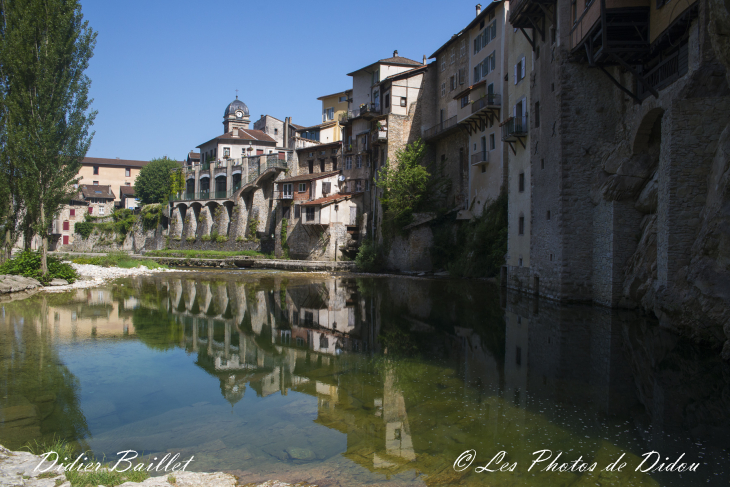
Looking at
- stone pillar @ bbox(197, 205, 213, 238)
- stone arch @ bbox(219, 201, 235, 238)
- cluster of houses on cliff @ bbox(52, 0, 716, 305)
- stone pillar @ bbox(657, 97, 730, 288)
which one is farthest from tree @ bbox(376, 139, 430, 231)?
stone pillar @ bbox(197, 205, 213, 238)

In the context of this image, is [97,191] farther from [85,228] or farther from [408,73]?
[408,73]

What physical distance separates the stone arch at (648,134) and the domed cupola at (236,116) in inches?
2841

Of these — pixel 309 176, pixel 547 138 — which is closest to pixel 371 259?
pixel 309 176

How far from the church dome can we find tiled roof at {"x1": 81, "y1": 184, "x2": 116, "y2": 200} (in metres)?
23.8

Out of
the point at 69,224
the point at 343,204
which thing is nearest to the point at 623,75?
the point at 343,204

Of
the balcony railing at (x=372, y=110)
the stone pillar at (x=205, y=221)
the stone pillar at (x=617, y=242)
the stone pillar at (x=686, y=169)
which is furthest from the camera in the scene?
the stone pillar at (x=205, y=221)

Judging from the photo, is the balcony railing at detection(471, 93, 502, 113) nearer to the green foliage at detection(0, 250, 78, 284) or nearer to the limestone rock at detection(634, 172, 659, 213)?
the limestone rock at detection(634, 172, 659, 213)

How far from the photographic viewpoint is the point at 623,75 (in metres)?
18.2

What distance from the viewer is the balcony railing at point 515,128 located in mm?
24347

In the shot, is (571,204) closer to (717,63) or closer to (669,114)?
(669,114)

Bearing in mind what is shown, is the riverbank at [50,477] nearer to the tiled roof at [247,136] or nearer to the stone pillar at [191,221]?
the stone pillar at [191,221]

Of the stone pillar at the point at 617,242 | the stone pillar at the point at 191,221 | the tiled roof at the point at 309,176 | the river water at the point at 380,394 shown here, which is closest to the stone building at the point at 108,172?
the stone pillar at the point at 191,221

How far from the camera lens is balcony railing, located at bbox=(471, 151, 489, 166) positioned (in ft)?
107

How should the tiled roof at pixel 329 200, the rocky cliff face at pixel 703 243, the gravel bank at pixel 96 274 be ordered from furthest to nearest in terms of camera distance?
the tiled roof at pixel 329 200 → the gravel bank at pixel 96 274 → the rocky cliff face at pixel 703 243
